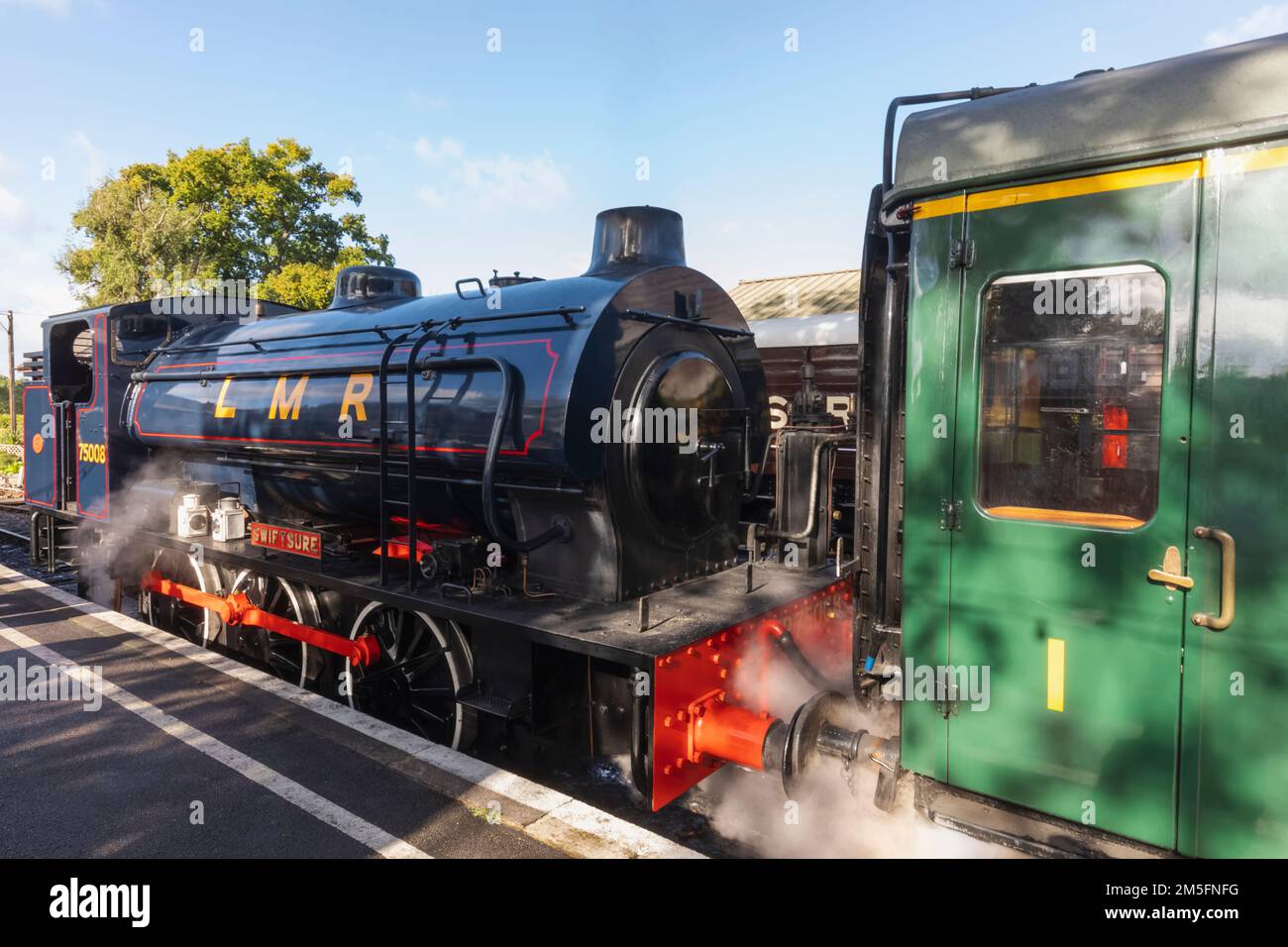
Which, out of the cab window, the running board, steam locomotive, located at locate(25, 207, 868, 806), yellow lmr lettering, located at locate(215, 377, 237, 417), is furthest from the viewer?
the cab window

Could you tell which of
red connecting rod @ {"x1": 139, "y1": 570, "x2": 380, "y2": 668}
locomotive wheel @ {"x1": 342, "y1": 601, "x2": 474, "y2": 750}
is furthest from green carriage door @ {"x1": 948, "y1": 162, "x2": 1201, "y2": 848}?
red connecting rod @ {"x1": 139, "y1": 570, "x2": 380, "y2": 668}

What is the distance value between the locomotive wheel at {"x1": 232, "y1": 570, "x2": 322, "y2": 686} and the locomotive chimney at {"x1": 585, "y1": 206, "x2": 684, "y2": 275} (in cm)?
315

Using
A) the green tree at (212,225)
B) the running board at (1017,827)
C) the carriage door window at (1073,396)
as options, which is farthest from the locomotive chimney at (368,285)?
the green tree at (212,225)

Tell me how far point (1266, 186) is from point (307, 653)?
5.98m

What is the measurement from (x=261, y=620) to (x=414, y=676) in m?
1.60

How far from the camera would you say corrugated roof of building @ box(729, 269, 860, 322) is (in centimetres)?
1252

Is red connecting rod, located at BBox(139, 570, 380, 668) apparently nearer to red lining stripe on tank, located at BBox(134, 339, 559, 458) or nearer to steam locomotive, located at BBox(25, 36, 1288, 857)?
steam locomotive, located at BBox(25, 36, 1288, 857)

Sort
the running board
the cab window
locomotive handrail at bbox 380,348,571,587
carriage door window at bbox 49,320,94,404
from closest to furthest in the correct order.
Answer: the running board → locomotive handrail at bbox 380,348,571,587 → the cab window → carriage door window at bbox 49,320,94,404

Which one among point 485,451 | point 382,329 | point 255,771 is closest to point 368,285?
point 382,329

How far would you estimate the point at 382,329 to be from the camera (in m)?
5.30

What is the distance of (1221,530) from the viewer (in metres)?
2.18

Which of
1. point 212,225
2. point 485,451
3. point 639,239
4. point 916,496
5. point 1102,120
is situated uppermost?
point 212,225

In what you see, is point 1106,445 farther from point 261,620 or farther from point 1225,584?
point 261,620
